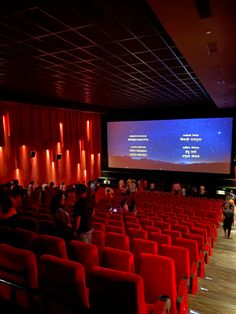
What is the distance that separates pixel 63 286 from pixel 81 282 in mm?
189

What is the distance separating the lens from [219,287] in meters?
4.35

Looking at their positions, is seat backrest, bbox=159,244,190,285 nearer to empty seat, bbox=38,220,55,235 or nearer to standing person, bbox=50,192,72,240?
standing person, bbox=50,192,72,240

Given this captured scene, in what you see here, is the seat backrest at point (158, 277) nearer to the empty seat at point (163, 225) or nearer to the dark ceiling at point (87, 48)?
the empty seat at point (163, 225)

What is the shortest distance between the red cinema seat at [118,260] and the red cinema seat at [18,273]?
83 centimetres

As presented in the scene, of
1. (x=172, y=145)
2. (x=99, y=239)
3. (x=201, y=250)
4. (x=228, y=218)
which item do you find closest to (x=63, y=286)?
(x=99, y=239)

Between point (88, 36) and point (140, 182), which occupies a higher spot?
point (88, 36)

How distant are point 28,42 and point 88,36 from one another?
1232mm

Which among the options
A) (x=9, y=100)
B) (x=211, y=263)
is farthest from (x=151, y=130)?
(x=211, y=263)

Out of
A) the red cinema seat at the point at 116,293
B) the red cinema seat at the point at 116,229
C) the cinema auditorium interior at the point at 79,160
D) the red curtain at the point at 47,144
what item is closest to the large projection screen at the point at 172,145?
the cinema auditorium interior at the point at 79,160

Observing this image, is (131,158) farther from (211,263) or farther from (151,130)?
(211,263)

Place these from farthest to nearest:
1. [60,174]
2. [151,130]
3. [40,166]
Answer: [151,130]
[60,174]
[40,166]

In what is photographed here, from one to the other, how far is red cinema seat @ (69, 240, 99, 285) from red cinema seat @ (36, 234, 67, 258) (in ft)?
0.46

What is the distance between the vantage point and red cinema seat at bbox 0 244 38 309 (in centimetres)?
220

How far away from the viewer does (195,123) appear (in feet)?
51.9
